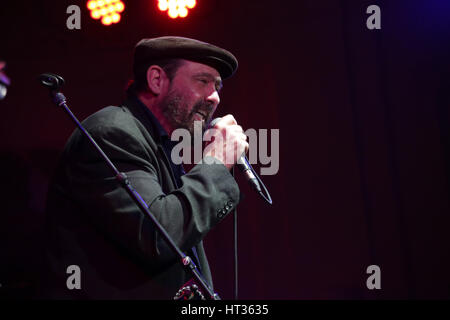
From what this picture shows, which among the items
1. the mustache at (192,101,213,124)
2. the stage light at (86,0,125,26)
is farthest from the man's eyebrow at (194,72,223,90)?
the stage light at (86,0,125,26)

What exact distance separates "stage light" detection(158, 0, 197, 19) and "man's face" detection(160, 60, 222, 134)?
2008 mm

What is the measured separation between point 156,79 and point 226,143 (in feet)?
1.77

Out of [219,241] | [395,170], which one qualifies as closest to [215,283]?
[219,241]

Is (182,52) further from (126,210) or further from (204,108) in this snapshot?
(126,210)

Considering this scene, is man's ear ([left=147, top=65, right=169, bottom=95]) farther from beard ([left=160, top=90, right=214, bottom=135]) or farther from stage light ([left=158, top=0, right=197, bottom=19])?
stage light ([left=158, top=0, right=197, bottom=19])

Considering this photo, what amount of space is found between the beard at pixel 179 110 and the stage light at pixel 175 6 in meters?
2.07

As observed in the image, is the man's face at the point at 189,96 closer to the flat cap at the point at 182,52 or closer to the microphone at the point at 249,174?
the flat cap at the point at 182,52

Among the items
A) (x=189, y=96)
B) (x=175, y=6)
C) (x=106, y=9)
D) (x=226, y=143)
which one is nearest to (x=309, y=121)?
(x=175, y=6)

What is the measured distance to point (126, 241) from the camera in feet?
3.89

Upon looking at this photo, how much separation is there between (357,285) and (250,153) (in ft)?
4.74

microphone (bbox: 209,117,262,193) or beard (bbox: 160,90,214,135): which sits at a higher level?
beard (bbox: 160,90,214,135)

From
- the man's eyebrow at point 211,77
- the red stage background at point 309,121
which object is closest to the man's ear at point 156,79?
the man's eyebrow at point 211,77

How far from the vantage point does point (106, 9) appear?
3.43 metres

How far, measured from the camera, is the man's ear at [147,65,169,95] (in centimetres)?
171
